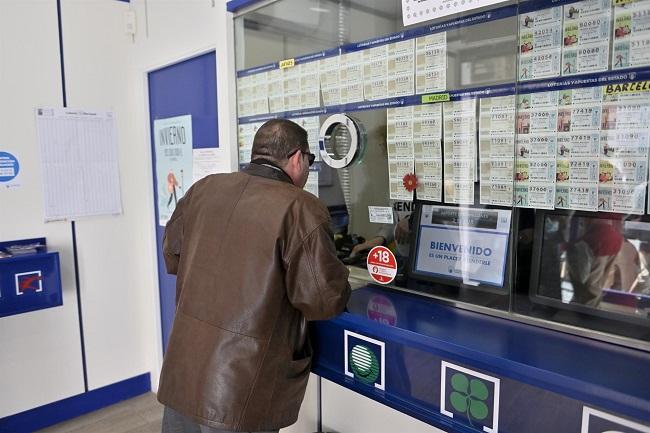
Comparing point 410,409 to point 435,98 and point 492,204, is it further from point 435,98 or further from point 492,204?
point 435,98

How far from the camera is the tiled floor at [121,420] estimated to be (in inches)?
104

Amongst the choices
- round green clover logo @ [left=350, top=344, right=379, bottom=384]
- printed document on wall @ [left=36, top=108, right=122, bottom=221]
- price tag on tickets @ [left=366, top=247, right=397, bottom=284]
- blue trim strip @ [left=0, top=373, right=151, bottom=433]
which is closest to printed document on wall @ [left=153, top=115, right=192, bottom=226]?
printed document on wall @ [left=36, top=108, right=122, bottom=221]

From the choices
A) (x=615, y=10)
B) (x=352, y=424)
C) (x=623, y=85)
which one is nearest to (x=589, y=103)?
(x=623, y=85)

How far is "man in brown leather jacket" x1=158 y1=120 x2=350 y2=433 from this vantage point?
1.27 metres

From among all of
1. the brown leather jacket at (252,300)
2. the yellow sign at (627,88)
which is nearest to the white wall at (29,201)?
the brown leather jacket at (252,300)

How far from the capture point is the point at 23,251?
241cm

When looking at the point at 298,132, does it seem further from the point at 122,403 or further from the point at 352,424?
the point at 122,403

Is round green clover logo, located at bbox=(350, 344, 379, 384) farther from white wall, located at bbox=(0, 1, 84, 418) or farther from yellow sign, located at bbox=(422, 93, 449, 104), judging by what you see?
white wall, located at bbox=(0, 1, 84, 418)

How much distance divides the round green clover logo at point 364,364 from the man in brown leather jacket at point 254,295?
155 millimetres

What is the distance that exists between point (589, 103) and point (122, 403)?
2.95 metres

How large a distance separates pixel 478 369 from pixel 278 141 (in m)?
0.84

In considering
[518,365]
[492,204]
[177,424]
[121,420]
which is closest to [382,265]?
[492,204]

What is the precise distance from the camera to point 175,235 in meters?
1.62

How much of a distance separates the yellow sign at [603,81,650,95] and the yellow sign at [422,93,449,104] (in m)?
0.44
